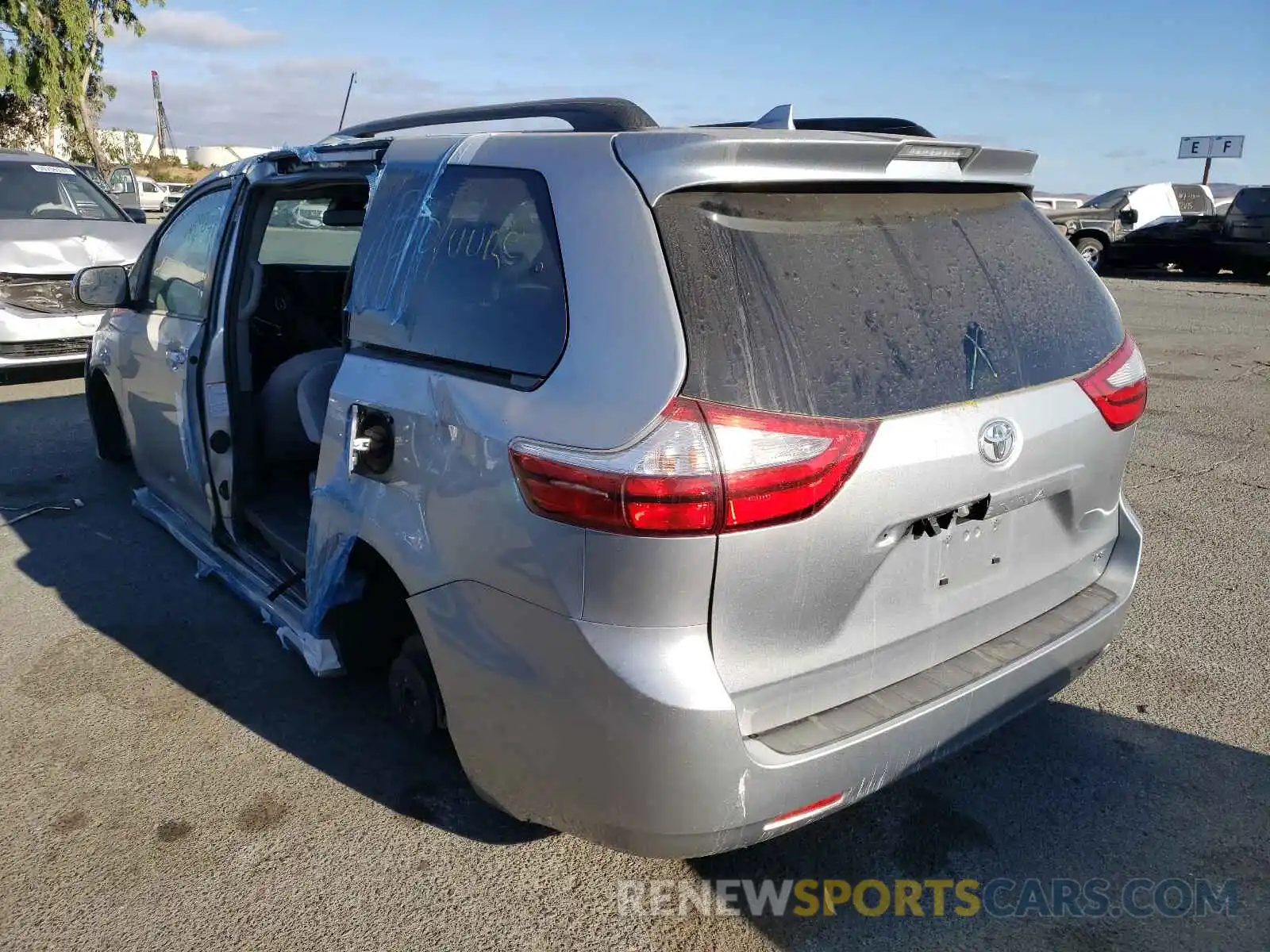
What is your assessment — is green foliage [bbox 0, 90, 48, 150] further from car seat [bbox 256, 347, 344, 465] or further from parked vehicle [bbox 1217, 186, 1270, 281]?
car seat [bbox 256, 347, 344, 465]

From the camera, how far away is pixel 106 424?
5625mm

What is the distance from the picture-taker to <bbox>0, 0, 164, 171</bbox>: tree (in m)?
24.8

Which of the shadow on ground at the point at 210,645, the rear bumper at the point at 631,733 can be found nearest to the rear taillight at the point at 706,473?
the rear bumper at the point at 631,733

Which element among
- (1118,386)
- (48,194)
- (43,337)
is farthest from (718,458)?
(48,194)

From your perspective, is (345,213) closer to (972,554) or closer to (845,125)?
(845,125)

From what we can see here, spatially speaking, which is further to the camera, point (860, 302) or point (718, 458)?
point (860, 302)

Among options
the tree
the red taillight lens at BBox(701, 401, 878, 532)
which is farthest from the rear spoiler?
the tree

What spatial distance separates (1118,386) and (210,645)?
322cm

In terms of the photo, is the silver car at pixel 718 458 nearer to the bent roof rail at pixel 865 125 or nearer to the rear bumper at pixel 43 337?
the bent roof rail at pixel 865 125

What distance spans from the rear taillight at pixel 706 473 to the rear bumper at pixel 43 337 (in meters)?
6.95

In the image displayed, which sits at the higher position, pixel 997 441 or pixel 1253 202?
pixel 997 441

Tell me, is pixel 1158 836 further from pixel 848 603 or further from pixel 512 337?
pixel 512 337

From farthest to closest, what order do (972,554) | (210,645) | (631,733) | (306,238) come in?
(306,238), (210,645), (972,554), (631,733)

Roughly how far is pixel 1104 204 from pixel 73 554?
67.3 ft
